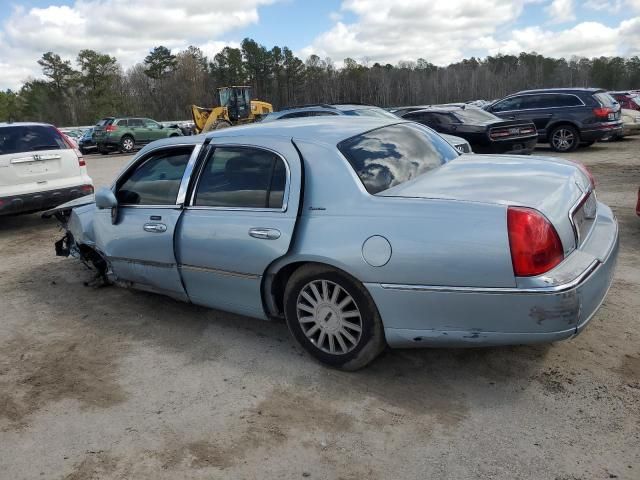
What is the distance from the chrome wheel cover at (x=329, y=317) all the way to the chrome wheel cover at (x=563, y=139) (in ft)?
41.9

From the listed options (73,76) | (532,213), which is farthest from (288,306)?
(73,76)

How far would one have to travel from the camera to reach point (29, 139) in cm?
820

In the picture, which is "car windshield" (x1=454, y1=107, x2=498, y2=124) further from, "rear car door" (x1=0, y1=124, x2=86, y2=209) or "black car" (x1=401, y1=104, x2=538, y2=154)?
"rear car door" (x1=0, y1=124, x2=86, y2=209)

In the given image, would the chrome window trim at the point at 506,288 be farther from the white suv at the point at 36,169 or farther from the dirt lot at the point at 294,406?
the white suv at the point at 36,169

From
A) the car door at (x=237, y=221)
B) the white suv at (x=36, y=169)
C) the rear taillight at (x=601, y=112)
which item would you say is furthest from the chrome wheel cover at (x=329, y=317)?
the rear taillight at (x=601, y=112)

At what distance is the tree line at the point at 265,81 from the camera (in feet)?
201

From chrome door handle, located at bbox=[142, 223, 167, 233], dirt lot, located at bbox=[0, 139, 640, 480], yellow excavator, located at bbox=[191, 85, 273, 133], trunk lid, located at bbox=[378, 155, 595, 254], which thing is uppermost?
yellow excavator, located at bbox=[191, 85, 273, 133]

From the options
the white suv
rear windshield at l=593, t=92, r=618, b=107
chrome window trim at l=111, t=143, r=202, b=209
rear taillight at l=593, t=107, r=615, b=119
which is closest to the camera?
chrome window trim at l=111, t=143, r=202, b=209

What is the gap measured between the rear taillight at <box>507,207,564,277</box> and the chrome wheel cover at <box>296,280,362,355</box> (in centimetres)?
97

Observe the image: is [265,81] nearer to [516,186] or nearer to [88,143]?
[88,143]

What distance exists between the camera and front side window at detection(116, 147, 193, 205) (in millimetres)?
4172

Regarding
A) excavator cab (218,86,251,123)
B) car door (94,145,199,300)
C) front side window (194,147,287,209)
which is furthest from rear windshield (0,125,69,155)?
excavator cab (218,86,251,123)

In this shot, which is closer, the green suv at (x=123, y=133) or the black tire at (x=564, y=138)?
the black tire at (x=564, y=138)

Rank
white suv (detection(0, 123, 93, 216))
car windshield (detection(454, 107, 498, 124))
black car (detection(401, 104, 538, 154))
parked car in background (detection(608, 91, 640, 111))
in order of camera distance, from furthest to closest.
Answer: parked car in background (detection(608, 91, 640, 111)) < car windshield (detection(454, 107, 498, 124)) < black car (detection(401, 104, 538, 154)) < white suv (detection(0, 123, 93, 216))
